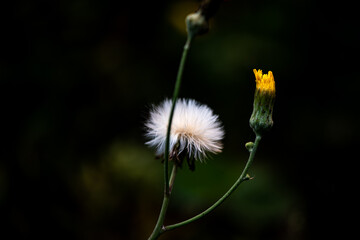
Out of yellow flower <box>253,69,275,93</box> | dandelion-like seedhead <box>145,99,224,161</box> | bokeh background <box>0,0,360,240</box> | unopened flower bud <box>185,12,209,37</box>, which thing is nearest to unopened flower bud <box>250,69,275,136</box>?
yellow flower <box>253,69,275,93</box>

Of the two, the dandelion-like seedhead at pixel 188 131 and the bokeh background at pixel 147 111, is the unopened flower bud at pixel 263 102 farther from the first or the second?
the bokeh background at pixel 147 111

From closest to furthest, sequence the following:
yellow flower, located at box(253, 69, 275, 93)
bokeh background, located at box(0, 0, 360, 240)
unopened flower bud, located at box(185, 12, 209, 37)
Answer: unopened flower bud, located at box(185, 12, 209, 37), yellow flower, located at box(253, 69, 275, 93), bokeh background, located at box(0, 0, 360, 240)

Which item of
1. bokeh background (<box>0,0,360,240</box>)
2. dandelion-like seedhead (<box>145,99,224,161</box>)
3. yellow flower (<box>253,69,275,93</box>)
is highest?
bokeh background (<box>0,0,360,240</box>)

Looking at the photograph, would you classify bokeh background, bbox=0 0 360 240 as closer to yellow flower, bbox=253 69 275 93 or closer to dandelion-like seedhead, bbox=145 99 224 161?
dandelion-like seedhead, bbox=145 99 224 161

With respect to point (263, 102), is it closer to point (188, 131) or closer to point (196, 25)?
point (188, 131)

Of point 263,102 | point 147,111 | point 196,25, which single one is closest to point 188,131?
point 263,102

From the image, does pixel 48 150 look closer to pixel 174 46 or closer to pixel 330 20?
pixel 174 46

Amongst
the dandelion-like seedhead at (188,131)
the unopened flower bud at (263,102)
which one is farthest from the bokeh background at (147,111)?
the unopened flower bud at (263,102)
